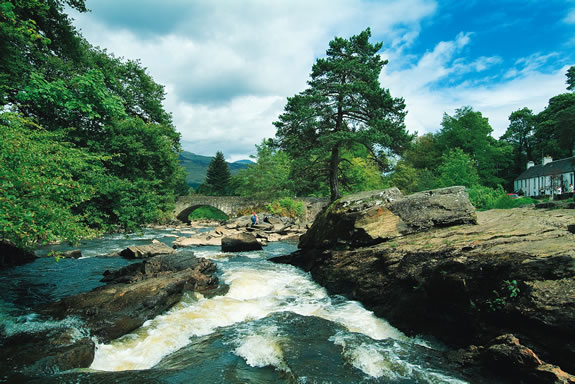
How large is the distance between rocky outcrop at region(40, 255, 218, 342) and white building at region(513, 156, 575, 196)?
5009 centimetres

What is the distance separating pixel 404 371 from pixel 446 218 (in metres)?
5.49

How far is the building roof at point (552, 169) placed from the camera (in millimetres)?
41312

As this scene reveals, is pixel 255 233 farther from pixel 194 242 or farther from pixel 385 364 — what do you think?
pixel 385 364

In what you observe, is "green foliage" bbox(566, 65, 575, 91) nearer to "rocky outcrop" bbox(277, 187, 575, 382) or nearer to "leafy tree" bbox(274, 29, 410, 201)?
"leafy tree" bbox(274, 29, 410, 201)

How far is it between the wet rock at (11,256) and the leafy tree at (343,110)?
14615 millimetres

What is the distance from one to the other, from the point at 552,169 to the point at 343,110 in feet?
Result: 148

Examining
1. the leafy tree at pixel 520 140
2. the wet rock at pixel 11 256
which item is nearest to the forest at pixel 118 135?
the wet rock at pixel 11 256

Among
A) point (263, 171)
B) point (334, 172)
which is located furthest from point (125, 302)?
point (263, 171)

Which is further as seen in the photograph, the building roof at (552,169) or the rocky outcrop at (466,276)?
the building roof at (552,169)

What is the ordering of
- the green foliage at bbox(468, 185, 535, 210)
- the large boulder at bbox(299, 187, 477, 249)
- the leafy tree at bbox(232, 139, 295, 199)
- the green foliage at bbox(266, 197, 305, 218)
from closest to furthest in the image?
the large boulder at bbox(299, 187, 477, 249) < the green foliage at bbox(468, 185, 535, 210) < the green foliage at bbox(266, 197, 305, 218) < the leafy tree at bbox(232, 139, 295, 199)

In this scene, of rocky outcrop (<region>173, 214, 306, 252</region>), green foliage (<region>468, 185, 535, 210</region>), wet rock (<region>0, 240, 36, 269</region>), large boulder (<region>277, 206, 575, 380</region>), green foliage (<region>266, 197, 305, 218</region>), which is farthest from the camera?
green foliage (<region>266, 197, 305, 218</region>)

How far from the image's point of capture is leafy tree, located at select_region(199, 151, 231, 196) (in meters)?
74.6

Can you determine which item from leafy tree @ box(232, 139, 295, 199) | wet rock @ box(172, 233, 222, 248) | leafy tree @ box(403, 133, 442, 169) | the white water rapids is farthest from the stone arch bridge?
the white water rapids

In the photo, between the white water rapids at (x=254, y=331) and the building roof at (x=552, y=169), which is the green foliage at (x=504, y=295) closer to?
the white water rapids at (x=254, y=331)
